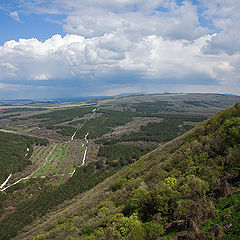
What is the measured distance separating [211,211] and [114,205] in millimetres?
15205

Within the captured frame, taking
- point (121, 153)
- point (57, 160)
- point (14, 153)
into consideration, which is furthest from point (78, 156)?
point (14, 153)

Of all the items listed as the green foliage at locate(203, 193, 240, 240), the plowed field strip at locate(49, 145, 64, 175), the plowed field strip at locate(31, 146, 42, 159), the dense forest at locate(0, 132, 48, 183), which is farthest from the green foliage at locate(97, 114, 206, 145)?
the green foliage at locate(203, 193, 240, 240)

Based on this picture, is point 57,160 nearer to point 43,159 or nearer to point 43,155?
point 43,159

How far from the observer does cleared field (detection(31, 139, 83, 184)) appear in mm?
89438

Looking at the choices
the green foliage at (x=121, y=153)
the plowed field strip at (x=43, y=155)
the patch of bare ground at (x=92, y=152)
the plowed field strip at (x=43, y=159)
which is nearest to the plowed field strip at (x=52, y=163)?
the plowed field strip at (x=43, y=159)

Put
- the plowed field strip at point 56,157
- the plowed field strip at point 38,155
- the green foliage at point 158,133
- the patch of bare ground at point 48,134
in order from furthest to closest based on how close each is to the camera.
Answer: the patch of bare ground at point 48,134
the green foliage at point 158,133
the plowed field strip at point 38,155
the plowed field strip at point 56,157

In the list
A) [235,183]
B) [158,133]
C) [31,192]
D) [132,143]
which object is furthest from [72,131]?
[235,183]

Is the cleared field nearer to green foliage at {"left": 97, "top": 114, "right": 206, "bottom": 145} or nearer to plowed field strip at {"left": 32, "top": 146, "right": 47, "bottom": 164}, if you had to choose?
plowed field strip at {"left": 32, "top": 146, "right": 47, "bottom": 164}

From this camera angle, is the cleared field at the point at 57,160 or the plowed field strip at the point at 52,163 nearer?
the cleared field at the point at 57,160

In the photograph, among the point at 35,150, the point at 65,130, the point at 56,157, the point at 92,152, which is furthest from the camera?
the point at 65,130

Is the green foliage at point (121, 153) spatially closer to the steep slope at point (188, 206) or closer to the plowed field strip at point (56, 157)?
the plowed field strip at point (56, 157)

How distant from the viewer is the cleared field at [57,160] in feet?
293

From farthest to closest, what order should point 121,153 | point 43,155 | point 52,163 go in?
point 43,155 → point 121,153 → point 52,163

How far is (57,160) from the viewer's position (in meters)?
109
